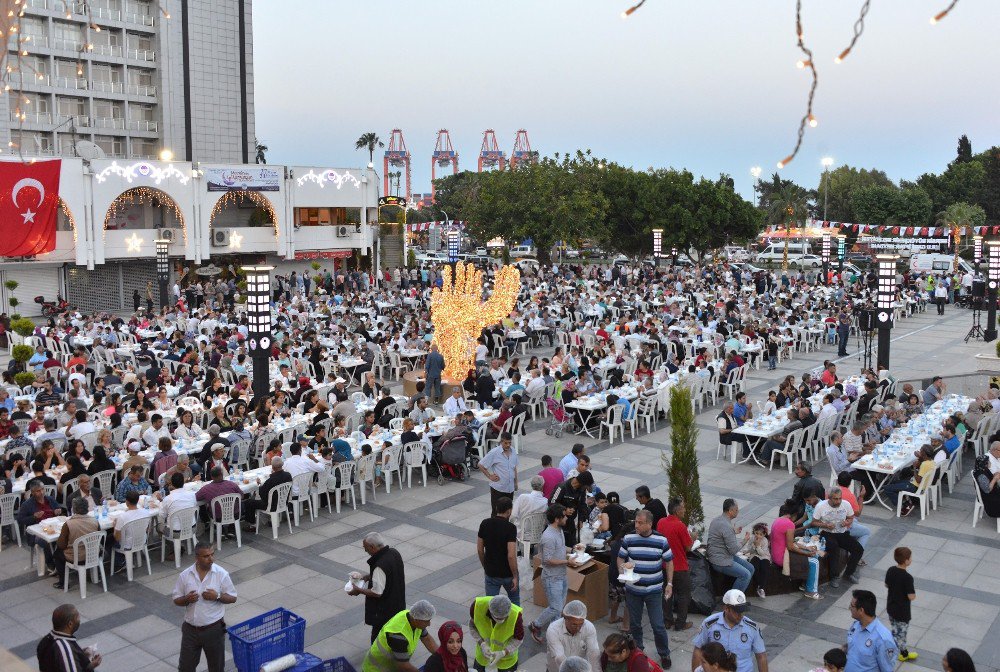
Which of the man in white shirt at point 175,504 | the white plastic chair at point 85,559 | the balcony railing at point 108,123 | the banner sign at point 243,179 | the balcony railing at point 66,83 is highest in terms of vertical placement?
the balcony railing at point 66,83

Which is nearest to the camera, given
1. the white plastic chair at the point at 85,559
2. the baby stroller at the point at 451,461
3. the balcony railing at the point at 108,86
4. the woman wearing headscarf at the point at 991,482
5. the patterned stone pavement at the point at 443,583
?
the patterned stone pavement at the point at 443,583

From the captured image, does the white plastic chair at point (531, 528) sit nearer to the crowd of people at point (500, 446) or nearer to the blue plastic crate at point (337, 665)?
the crowd of people at point (500, 446)

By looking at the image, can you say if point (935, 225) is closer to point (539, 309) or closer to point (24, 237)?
point (539, 309)

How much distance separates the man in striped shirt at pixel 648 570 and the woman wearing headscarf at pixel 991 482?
5.85m

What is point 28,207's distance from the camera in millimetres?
31078

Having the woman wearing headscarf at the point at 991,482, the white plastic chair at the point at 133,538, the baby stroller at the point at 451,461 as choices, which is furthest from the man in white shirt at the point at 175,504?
the woman wearing headscarf at the point at 991,482

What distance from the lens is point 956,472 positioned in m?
13.0

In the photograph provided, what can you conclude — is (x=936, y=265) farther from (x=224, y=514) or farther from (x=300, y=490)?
(x=224, y=514)

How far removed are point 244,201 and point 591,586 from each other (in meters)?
39.5

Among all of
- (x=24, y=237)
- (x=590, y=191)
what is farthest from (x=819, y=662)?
(x=590, y=191)

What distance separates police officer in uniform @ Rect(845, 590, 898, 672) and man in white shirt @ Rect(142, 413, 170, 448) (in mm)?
9527

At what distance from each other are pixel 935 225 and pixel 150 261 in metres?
53.6

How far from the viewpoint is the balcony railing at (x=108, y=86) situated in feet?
163

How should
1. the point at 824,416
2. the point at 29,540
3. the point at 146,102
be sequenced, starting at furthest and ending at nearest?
1. the point at 146,102
2. the point at 824,416
3. the point at 29,540
